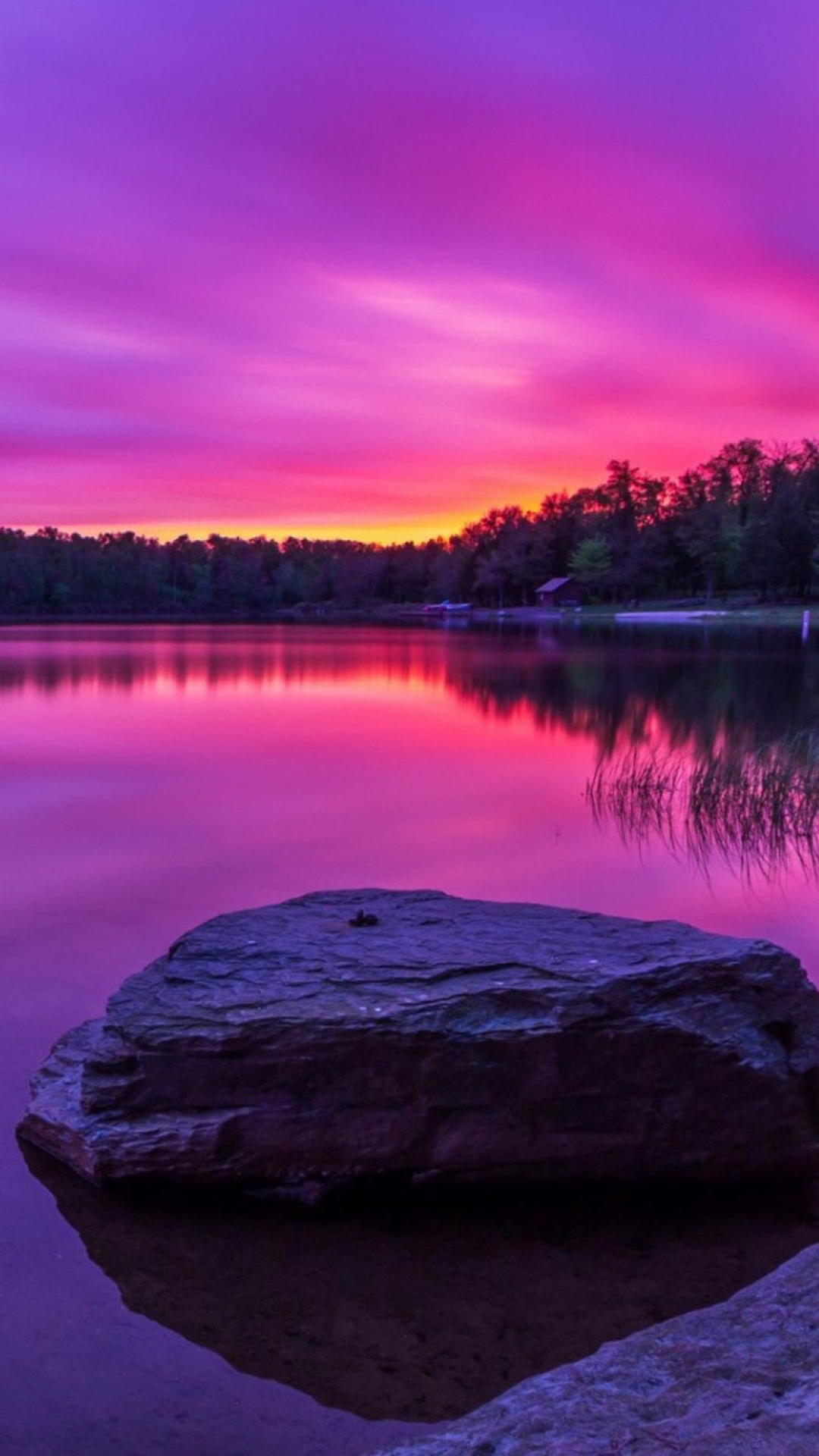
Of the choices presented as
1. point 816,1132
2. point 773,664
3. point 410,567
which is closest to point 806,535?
point 773,664

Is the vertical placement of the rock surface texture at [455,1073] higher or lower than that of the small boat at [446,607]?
lower

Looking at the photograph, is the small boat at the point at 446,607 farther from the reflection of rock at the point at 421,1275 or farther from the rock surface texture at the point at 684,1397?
the rock surface texture at the point at 684,1397

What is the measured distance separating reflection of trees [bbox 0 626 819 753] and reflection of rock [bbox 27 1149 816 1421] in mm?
15393

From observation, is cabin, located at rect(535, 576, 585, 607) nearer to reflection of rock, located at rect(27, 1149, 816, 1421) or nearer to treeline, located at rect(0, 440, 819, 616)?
treeline, located at rect(0, 440, 819, 616)

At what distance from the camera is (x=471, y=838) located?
12625 mm

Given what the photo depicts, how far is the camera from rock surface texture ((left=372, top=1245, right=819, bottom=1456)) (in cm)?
220

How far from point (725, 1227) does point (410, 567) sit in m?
154

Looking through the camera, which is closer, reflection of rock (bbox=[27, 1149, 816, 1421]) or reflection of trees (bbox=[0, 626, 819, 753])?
Answer: reflection of rock (bbox=[27, 1149, 816, 1421])

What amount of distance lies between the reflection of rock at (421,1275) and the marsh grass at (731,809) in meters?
6.25

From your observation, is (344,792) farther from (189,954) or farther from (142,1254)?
(142,1254)

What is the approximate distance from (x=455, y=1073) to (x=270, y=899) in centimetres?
562

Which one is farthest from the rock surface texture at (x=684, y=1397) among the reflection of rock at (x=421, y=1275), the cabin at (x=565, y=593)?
the cabin at (x=565, y=593)

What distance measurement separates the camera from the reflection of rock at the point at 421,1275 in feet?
12.3

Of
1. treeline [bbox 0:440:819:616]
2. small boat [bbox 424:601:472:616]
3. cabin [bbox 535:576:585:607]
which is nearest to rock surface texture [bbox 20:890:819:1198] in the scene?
treeline [bbox 0:440:819:616]
